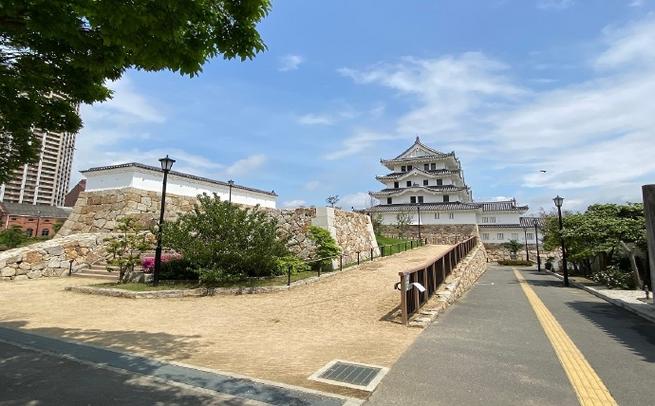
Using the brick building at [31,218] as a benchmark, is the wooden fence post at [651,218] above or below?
below

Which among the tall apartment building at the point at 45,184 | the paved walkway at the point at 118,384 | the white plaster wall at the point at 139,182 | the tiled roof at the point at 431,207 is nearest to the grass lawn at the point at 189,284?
the paved walkway at the point at 118,384

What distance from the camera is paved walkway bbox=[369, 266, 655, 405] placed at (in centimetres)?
422

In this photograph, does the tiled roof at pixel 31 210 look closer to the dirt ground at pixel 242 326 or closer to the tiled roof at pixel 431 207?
the tiled roof at pixel 431 207

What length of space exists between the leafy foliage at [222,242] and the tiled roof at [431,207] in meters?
35.8

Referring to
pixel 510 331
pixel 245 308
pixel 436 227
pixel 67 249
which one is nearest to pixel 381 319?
pixel 510 331

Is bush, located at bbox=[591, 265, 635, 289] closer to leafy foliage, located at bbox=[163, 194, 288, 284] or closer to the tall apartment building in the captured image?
leafy foliage, located at bbox=[163, 194, 288, 284]

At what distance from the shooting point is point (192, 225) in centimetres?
1280

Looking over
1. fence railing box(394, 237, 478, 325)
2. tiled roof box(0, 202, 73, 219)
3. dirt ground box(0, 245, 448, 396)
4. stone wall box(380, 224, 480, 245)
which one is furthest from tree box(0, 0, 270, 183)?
tiled roof box(0, 202, 73, 219)

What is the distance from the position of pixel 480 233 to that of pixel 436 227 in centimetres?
614

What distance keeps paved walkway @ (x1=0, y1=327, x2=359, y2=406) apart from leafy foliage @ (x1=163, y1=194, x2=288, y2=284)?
6.68 metres

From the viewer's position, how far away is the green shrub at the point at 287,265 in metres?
14.3

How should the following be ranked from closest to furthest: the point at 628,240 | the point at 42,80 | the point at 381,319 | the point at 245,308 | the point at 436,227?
the point at 42,80 < the point at 381,319 < the point at 245,308 < the point at 628,240 < the point at 436,227

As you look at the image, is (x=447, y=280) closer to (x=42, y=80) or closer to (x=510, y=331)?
(x=510, y=331)

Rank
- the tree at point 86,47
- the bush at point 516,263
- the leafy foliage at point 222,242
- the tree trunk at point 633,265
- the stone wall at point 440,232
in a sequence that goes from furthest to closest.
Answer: the stone wall at point 440,232 → the bush at point 516,263 → the tree trunk at point 633,265 → the leafy foliage at point 222,242 → the tree at point 86,47
